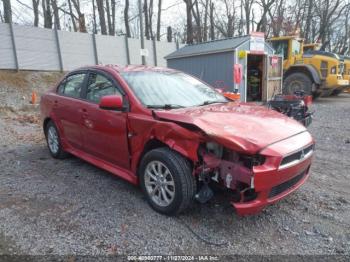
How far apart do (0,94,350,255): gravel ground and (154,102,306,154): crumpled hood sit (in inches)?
35.5

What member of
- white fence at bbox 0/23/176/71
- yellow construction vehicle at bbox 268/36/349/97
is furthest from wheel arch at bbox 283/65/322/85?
white fence at bbox 0/23/176/71

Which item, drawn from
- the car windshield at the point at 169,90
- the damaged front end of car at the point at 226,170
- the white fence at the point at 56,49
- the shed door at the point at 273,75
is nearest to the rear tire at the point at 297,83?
the shed door at the point at 273,75

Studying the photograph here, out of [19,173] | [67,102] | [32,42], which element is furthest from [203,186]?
[32,42]

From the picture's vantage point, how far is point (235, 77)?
1201 cm

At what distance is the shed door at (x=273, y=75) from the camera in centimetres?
1334

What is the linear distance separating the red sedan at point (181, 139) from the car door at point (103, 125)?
0.5 inches

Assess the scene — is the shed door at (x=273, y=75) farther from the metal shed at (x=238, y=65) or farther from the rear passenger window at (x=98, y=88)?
the rear passenger window at (x=98, y=88)

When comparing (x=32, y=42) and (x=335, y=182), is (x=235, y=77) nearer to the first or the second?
(x=335, y=182)

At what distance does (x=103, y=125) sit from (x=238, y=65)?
9.15m

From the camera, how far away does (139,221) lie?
3291mm

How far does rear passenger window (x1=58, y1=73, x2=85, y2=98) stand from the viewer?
4.72m

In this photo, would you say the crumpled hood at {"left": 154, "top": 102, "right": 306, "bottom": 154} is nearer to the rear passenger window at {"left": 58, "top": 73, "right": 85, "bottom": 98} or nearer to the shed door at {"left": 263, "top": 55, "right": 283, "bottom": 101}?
the rear passenger window at {"left": 58, "top": 73, "right": 85, "bottom": 98}

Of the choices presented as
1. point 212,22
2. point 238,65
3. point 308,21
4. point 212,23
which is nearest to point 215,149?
point 238,65

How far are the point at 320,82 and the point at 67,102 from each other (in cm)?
1165
